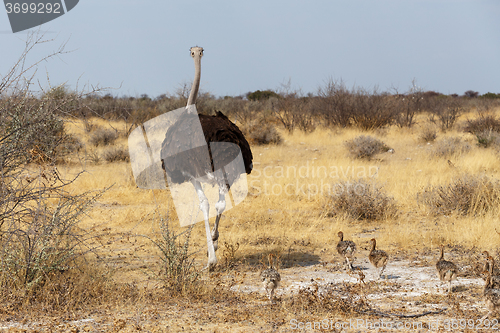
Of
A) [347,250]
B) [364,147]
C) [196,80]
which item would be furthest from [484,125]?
[196,80]

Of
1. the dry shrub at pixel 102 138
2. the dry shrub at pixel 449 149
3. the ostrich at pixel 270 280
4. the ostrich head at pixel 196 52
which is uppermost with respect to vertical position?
the ostrich head at pixel 196 52

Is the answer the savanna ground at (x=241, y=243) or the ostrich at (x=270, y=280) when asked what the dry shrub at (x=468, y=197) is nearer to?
the savanna ground at (x=241, y=243)

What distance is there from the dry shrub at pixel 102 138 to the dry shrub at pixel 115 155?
2.93m

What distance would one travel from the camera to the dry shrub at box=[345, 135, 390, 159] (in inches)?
557

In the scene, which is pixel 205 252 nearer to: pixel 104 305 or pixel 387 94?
pixel 104 305

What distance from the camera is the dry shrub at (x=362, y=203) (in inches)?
334

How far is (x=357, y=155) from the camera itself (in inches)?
560

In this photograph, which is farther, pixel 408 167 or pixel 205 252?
pixel 408 167

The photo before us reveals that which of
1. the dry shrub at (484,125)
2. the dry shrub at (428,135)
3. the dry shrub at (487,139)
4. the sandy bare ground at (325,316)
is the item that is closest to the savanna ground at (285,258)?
the sandy bare ground at (325,316)

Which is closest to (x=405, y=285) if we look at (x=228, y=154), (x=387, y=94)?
(x=228, y=154)

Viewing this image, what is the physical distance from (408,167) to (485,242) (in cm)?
610

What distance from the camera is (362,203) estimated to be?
851cm

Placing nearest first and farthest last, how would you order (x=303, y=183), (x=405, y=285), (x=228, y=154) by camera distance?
(x=405, y=285) < (x=228, y=154) < (x=303, y=183)

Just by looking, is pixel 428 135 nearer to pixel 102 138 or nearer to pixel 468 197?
pixel 468 197
